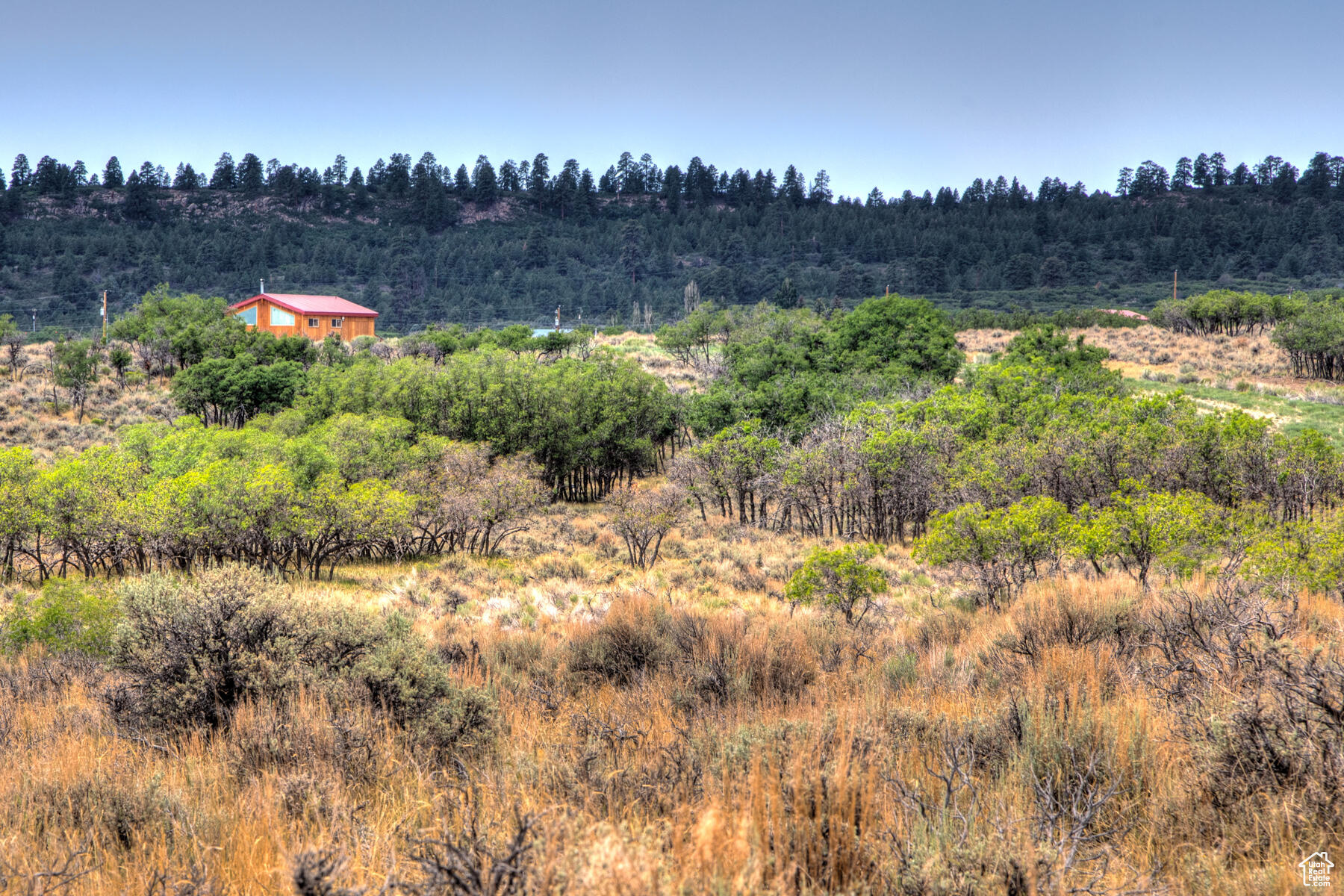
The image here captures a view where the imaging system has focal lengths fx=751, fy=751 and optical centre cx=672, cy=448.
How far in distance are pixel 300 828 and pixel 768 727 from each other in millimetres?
2275

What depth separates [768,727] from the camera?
388 centimetres

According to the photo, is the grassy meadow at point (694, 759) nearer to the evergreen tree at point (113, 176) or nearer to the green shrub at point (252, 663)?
the green shrub at point (252, 663)

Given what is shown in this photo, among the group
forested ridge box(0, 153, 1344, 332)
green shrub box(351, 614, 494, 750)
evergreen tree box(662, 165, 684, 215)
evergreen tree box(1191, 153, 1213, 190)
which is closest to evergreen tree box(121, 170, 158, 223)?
forested ridge box(0, 153, 1344, 332)

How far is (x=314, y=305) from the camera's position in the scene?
232 ft

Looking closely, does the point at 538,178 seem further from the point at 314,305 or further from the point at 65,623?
the point at 65,623

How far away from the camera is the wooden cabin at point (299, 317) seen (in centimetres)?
6862

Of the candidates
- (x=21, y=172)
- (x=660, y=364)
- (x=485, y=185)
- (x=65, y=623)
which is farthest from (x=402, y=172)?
(x=65, y=623)

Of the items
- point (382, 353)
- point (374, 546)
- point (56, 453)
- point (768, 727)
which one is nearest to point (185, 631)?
point (768, 727)

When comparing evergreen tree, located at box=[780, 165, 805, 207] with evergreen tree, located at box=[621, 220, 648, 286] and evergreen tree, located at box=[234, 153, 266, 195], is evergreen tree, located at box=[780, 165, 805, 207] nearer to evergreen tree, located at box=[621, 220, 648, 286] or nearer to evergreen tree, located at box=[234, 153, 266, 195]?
evergreen tree, located at box=[621, 220, 648, 286]

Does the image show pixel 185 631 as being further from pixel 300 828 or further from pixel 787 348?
pixel 787 348

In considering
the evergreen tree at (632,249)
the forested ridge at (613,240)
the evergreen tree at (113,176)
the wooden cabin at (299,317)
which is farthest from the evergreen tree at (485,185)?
the wooden cabin at (299,317)

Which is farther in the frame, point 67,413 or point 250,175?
point 250,175
